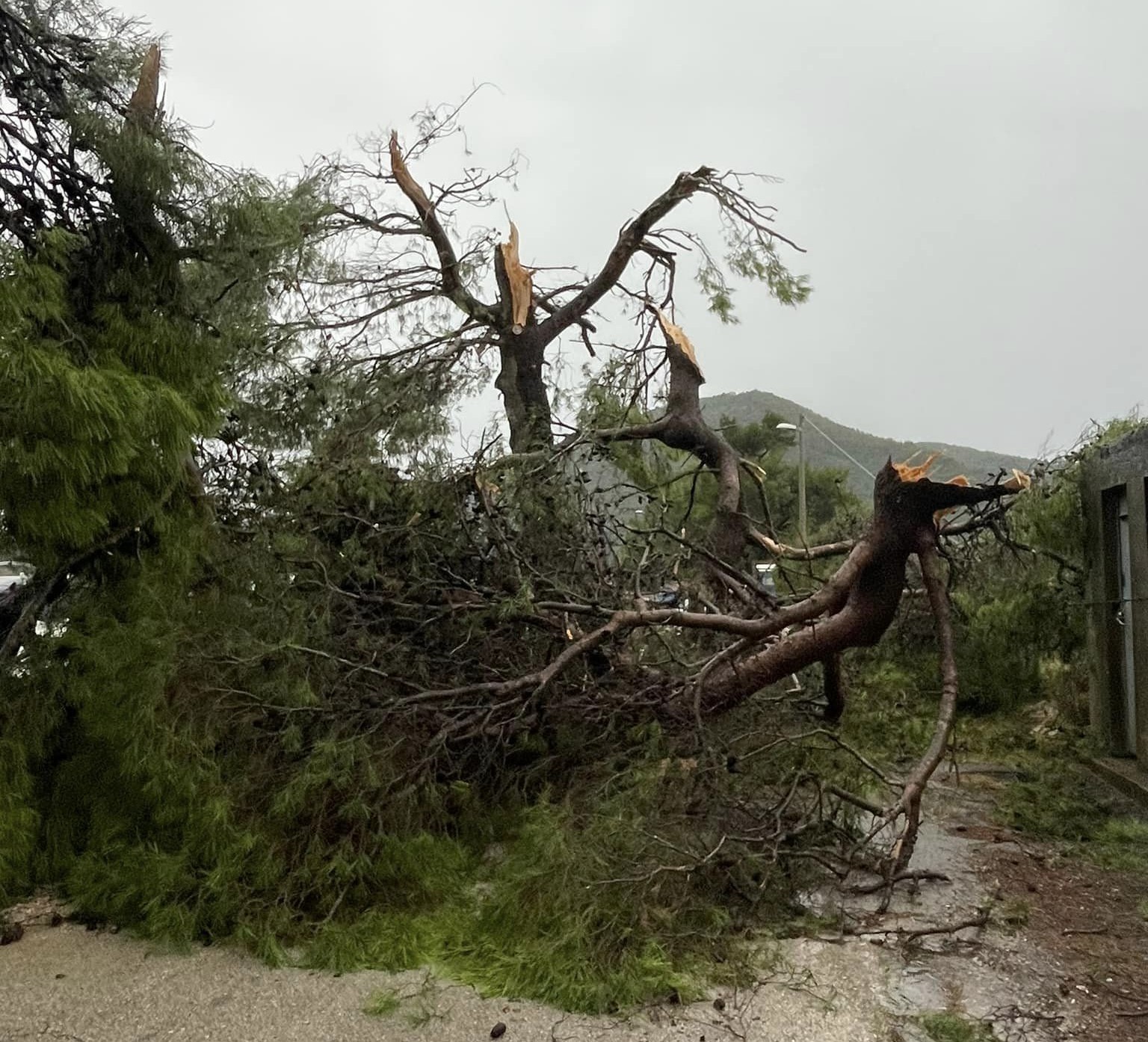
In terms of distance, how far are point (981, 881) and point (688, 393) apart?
4447 mm

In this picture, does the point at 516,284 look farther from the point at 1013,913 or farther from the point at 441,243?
the point at 1013,913

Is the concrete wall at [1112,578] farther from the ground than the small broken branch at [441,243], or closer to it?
closer to it

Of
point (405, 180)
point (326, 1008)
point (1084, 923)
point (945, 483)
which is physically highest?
point (405, 180)

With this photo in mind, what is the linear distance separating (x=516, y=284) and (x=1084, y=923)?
20.5 feet

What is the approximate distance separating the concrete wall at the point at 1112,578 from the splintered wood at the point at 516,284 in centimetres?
453

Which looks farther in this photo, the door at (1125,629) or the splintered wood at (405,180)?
the splintered wood at (405,180)

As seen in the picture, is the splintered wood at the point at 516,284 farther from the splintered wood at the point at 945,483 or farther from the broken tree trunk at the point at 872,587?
the splintered wood at the point at 945,483

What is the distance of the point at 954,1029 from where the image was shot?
122 inches

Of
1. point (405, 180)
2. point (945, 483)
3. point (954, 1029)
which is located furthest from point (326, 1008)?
point (405, 180)

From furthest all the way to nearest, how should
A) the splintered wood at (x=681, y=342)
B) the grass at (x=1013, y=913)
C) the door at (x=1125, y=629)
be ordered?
the splintered wood at (x=681, y=342), the door at (x=1125, y=629), the grass at (x=1013, y=913)

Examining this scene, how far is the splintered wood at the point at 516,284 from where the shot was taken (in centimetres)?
844

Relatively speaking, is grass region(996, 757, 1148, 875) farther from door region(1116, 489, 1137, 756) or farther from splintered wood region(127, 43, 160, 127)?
splintered wood region(127, 43, 160, 127)

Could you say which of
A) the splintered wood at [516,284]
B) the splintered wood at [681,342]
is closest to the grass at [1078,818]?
the splintered wood at [681,342]

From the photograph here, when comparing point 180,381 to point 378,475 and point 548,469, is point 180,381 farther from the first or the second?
point 548,469
